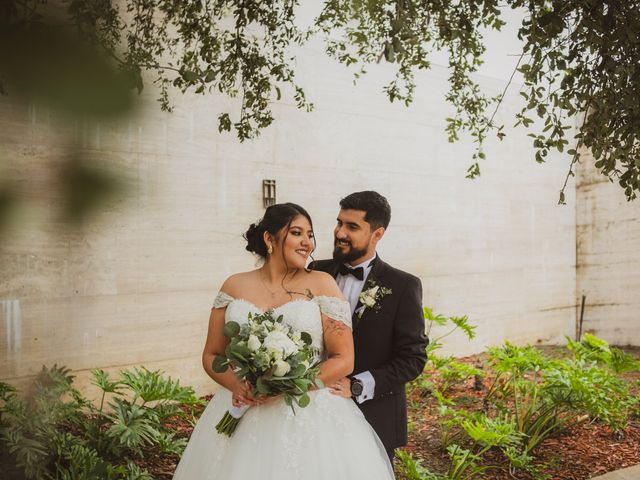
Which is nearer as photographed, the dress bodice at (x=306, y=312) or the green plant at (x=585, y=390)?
the dress bodice at (x=306, y=312)

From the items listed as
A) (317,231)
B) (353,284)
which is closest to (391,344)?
(353,284)

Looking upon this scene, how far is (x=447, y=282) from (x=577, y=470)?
3.57m

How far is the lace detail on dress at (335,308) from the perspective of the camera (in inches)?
104

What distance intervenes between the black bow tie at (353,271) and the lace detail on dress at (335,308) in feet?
0.96

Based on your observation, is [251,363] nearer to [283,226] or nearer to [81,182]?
[283,226]

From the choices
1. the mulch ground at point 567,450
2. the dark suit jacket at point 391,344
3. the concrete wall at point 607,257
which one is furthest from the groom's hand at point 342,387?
the concrete wall at point 607,257

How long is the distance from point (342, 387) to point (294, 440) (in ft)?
1.07

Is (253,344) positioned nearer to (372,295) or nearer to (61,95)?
(372,295)

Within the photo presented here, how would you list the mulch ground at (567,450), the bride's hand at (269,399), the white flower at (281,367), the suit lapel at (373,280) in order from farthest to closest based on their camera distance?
1. the mulch ground at (567,450)
2. the suit lapel at (373,280)
3. the bride's hand at (269,399)
4. the white flower at (281,367)

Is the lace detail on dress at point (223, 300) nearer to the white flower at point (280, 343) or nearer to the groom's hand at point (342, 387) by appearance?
the white flower at point (280, 343)

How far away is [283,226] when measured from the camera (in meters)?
2.75

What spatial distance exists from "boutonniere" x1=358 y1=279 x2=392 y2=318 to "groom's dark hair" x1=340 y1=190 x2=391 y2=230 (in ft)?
0.97

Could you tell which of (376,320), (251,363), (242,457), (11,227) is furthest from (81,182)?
(376,320)

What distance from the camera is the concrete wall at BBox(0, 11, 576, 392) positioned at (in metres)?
4.98
